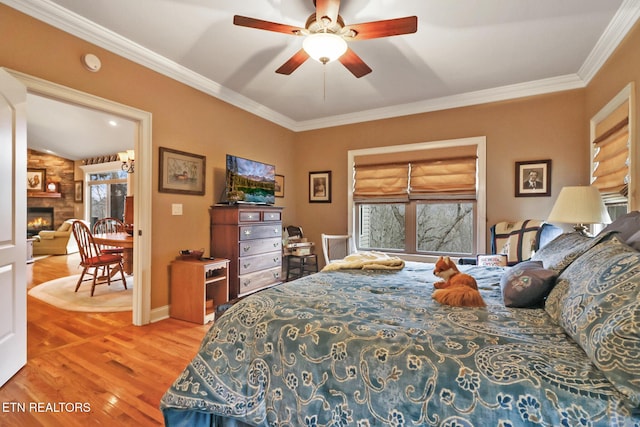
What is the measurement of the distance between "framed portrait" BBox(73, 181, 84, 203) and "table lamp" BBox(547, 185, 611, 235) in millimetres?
10105

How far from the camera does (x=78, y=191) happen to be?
8039 mm

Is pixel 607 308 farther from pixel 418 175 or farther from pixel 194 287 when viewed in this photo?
pixel 418 175

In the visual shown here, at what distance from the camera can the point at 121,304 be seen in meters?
3.48

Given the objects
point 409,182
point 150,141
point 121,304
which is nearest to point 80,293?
point 121,304

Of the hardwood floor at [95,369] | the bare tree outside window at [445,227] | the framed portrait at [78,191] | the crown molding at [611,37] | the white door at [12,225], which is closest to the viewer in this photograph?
the hardwood floor at [95,369]

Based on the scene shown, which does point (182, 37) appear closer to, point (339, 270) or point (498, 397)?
point (339, 270)

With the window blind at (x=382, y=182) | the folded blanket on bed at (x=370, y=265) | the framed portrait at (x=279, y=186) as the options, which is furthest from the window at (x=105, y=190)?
the folded blanket on bed at (x=370, y=265)

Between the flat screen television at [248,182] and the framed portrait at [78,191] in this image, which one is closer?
the flat screen television at [248,182]

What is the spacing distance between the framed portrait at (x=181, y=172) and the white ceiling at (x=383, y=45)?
813 millimetres

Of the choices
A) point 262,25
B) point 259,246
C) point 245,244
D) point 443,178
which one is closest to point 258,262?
point 259,246

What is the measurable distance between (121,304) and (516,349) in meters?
3.96

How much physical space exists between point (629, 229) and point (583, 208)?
95cm

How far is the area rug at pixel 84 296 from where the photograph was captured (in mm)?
3373

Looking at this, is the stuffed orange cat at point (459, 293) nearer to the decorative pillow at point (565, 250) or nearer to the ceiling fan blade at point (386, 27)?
the decorative pillow at point (565, 250)
